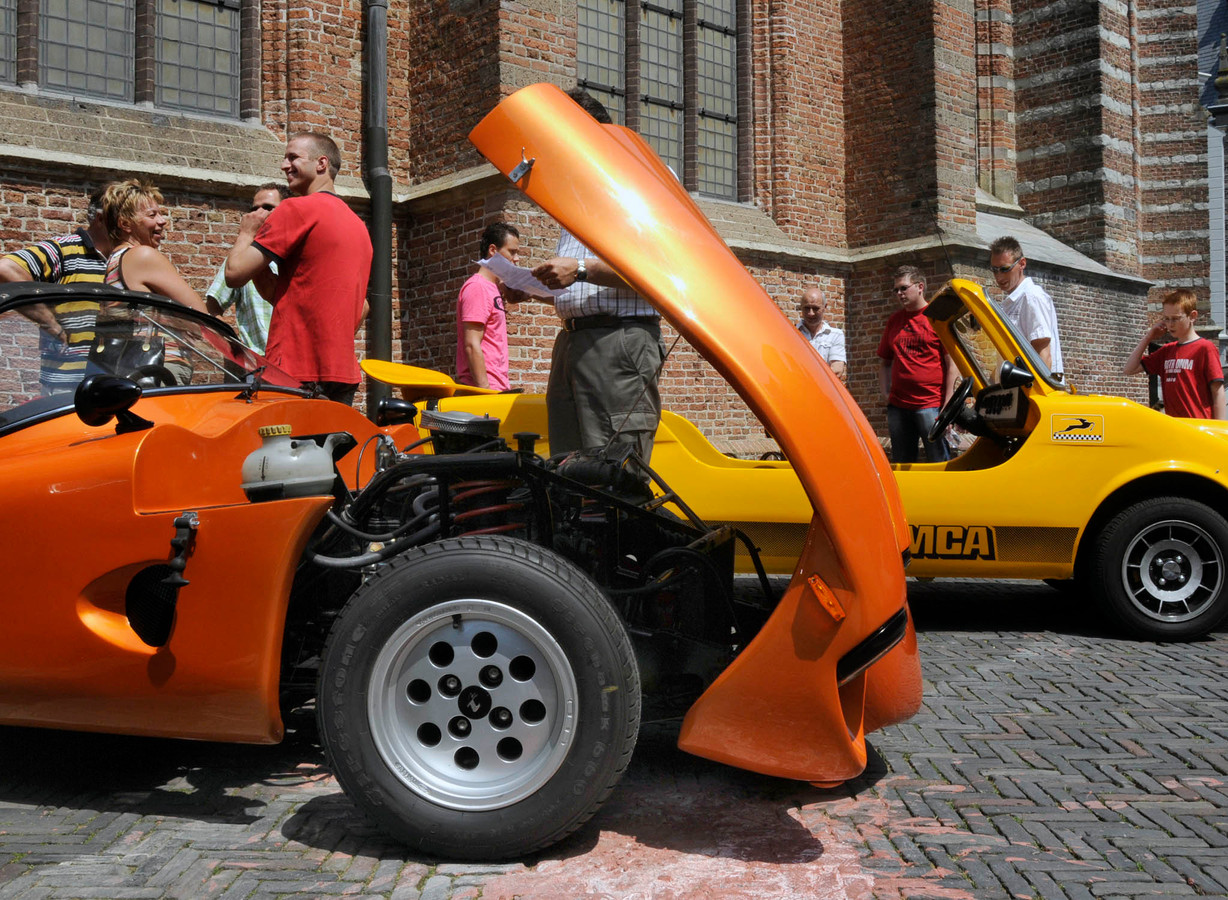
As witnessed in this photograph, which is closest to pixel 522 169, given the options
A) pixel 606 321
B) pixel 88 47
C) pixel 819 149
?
pixel 606 321

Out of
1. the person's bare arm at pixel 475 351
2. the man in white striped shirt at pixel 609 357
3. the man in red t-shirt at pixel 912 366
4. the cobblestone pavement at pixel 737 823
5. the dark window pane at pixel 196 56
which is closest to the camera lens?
the cobblestone pavement at pixel 737 823

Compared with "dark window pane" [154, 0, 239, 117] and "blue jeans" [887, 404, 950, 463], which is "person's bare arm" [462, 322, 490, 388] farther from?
"dark window pane" [154, 0, 239, 117]

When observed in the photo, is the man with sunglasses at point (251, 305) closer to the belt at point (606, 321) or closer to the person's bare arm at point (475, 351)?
the person's bare arm at point (475, 351)

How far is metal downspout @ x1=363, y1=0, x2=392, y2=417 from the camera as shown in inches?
449

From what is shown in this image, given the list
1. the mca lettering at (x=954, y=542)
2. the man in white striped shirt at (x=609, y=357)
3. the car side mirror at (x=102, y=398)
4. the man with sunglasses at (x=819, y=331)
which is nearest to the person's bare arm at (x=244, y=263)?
the man in white striped shirt at (x=609, y=357)

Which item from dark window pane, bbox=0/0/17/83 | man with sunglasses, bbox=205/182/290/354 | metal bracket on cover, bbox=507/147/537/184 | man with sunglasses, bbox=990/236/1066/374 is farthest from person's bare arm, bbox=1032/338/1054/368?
dark window pane, bbox=0/0/17/83

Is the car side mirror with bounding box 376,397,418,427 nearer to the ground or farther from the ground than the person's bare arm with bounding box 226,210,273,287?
nearer to the ground

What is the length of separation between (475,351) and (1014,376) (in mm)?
3060

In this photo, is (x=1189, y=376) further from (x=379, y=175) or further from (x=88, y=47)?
(x=88, y=47)

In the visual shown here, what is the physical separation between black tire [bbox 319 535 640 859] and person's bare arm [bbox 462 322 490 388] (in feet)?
12.7

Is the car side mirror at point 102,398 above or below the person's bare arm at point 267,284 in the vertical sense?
below

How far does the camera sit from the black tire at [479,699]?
254cm

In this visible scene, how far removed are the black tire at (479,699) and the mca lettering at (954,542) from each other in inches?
128

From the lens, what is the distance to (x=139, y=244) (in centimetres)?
472
